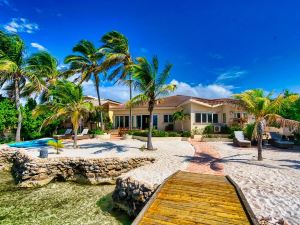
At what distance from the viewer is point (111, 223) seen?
666cm

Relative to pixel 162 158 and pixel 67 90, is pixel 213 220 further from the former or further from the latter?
pixel 67 90

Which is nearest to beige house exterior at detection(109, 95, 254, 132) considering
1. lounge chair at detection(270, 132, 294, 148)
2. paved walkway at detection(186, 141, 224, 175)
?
lounge chair at detection(270, 132, 294, 148)

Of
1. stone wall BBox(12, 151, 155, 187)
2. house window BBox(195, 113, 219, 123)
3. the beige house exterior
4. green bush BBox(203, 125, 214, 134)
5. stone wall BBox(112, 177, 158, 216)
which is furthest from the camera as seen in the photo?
house window BBox(195, 113, 219, 123)

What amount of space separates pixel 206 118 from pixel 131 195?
17.8 metres

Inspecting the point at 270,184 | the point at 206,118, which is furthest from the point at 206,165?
the point at 206,118

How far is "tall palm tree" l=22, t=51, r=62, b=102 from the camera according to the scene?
71.5 feet

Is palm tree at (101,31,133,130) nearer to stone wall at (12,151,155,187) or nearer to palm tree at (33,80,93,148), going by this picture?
palm tree at (33,80,93,148)

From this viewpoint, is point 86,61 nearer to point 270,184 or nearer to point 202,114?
point 202,114

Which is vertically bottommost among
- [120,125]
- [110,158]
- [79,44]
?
[110,158]

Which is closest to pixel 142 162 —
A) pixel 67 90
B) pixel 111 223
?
pixel 111 223

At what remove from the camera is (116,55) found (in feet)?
69.8

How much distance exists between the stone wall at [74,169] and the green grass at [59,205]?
547 millimetres

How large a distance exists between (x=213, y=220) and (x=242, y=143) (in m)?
13.0

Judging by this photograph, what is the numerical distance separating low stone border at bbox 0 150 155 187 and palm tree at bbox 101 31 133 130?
11.5 metres
